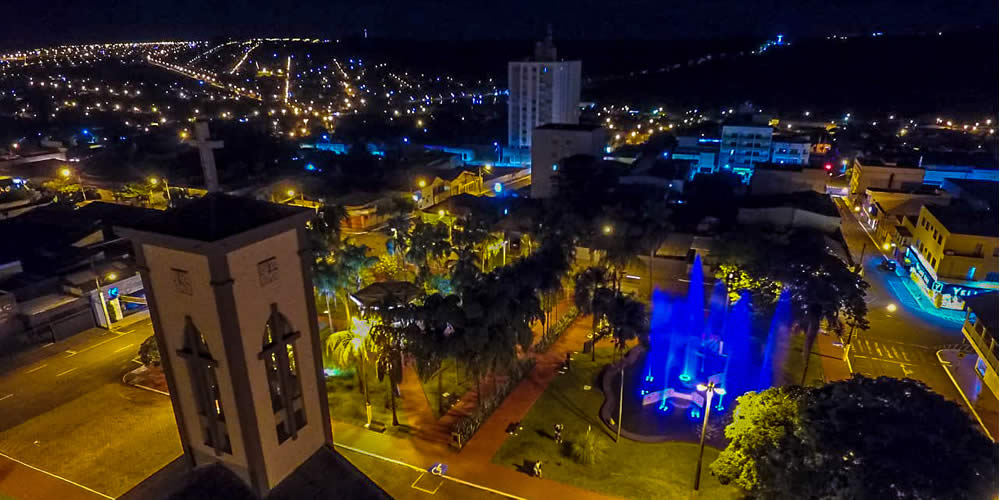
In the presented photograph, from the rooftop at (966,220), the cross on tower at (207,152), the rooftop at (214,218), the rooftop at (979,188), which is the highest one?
the cross on tower at (207,152)

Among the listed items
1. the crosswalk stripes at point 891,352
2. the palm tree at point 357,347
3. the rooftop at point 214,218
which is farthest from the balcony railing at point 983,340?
the rooftop at point 214,218

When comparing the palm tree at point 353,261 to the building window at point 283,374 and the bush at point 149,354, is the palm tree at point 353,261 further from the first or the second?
the building window at point 283,374

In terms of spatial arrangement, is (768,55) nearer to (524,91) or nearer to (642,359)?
(524,91)

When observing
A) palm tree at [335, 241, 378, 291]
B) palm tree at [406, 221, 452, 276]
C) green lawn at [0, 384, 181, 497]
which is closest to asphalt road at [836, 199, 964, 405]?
palm tree at [406, 221, 452, 276]

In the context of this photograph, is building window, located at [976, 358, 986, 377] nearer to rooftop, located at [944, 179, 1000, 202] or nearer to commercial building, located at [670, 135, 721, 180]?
rooftop, located at [944, 179, 1000, 202]

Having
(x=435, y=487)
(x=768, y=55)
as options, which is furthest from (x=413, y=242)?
(x=768, y=55)
